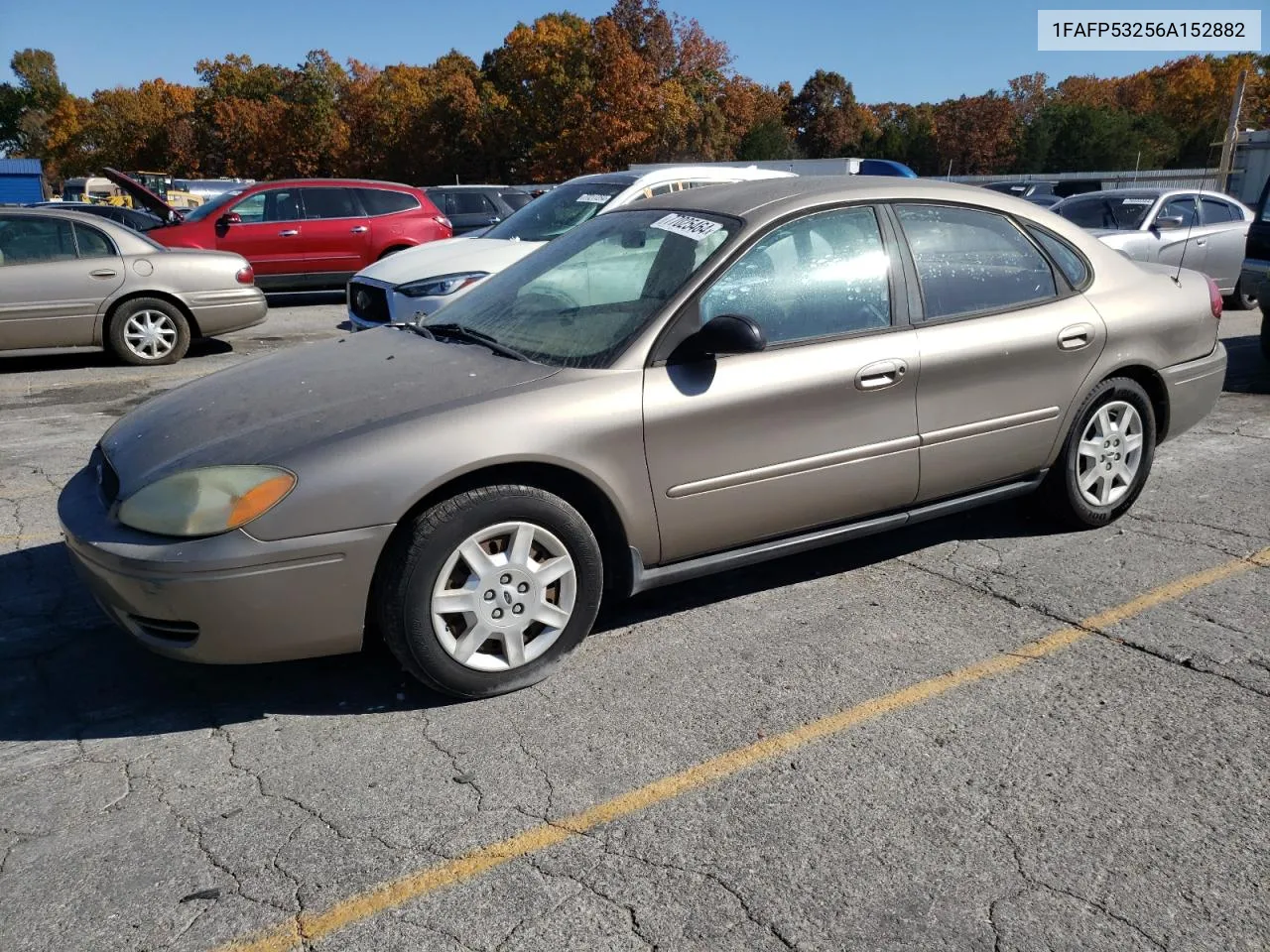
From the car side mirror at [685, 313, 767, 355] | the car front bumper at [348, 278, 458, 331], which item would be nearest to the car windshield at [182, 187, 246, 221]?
the car front bumper at [348, 278, 458, 331]

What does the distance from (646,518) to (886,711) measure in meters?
0.99

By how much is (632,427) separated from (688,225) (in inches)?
40.5

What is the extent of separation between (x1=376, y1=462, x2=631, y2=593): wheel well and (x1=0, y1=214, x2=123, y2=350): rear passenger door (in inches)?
301

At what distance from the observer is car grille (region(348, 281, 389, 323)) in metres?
8.56

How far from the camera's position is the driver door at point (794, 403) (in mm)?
3648

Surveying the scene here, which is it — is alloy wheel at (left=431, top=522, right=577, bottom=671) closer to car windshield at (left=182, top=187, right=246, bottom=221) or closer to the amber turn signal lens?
the amber turn signal lens

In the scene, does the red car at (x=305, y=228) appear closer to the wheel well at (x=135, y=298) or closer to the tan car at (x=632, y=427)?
the wheel well at (x=135, y=298)

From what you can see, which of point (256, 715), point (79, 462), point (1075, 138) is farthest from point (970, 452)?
point (1075, 138)

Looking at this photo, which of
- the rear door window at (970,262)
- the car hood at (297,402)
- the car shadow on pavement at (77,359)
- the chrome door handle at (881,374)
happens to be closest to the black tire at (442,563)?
the car hood at (297,402)

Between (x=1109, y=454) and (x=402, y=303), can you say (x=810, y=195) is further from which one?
(x=402, y=303)

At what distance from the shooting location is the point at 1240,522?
505 centimetres

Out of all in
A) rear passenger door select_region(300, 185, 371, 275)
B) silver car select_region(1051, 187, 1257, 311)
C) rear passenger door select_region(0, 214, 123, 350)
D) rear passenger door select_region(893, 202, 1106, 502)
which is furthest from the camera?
rear passenger door select_region(300, 185, 371, 275)

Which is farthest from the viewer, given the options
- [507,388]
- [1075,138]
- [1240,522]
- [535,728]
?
[1075,138]

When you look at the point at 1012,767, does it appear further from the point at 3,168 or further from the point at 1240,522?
the point at 3,168
